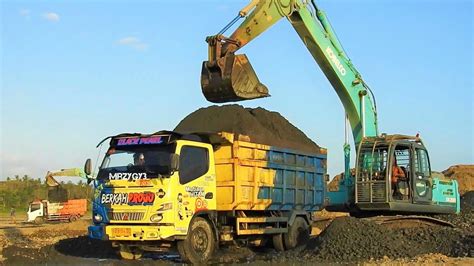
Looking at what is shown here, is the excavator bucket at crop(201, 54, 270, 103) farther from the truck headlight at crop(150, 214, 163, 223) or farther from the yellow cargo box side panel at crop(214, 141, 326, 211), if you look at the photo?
the truck headlight at crop(150, 214, 163, 223)

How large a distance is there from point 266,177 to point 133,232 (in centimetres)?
366

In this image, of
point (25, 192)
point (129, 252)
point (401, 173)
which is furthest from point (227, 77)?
point (25, 192)

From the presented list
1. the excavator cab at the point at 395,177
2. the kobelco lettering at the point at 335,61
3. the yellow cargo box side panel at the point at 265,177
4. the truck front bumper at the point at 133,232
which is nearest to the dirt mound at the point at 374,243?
the yellow cargo box side panel at the point at 265,177

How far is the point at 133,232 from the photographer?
11.9m

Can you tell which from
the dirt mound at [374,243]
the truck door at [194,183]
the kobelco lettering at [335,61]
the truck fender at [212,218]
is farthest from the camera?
the kobelco lettering at [335,61]

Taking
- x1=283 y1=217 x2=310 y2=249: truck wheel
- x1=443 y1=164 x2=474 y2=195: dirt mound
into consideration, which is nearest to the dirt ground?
x1=283 y1=217 x2=310 y2=249: truck wheel

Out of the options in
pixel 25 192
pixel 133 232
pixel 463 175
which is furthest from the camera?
pixel 25 192

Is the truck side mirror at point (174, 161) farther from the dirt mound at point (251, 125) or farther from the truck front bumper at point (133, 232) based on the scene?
the dirt mound at point (251, 125)

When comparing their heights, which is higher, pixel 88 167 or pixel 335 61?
pixel 335 61

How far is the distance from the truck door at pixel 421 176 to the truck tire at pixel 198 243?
5.98 meters

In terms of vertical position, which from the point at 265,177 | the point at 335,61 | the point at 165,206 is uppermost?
the point at 335,61

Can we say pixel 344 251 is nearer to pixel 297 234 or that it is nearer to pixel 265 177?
pixel 265 177

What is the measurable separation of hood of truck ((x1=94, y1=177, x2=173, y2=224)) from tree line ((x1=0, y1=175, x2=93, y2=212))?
129 ft

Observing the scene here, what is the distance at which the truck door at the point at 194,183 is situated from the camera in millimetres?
12117
